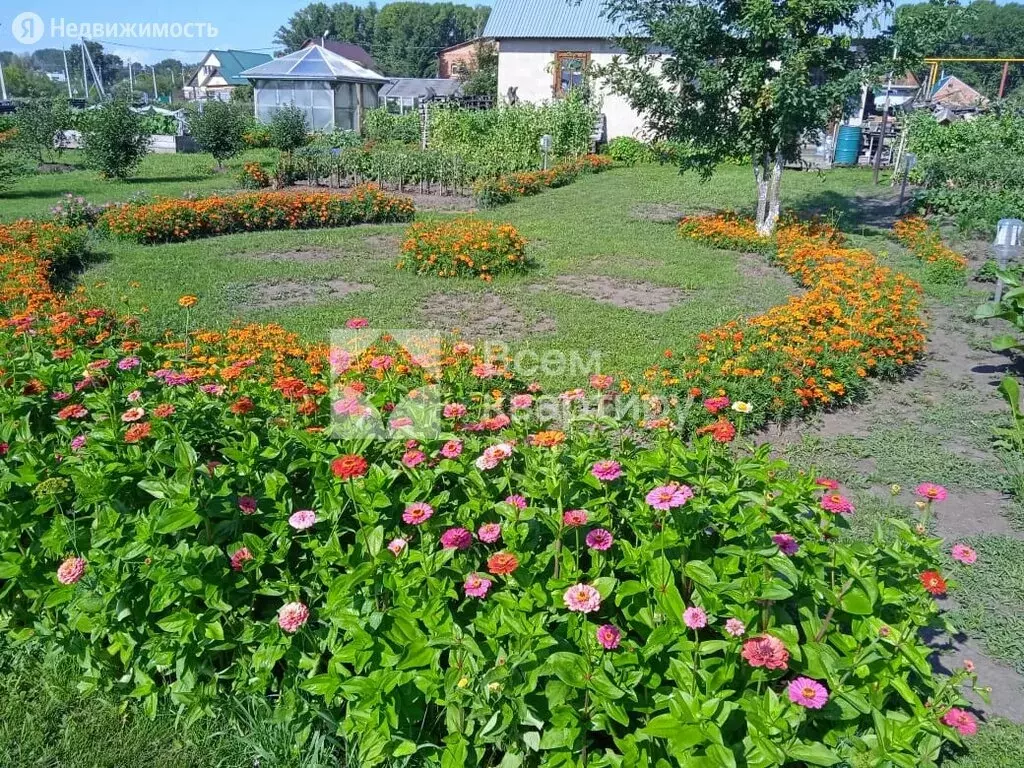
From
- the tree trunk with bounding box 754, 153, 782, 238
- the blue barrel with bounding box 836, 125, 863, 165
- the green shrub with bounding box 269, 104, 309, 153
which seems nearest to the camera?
the tree trunk with bounding box 754, 153, 782, 238

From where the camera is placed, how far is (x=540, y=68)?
23453 mm

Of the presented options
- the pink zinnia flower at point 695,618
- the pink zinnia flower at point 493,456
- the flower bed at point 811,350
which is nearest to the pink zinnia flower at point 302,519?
the pink zinnia flower at point 493,456

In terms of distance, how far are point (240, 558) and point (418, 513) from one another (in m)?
0.54

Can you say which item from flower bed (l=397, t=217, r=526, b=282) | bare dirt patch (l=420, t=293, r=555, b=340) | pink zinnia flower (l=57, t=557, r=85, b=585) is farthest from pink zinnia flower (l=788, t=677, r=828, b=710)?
flower bed (l=397, t=217, r=526, b=282)

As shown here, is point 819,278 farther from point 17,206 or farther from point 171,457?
point 17,206

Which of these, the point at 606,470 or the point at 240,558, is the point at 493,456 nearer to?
the point at 606,470

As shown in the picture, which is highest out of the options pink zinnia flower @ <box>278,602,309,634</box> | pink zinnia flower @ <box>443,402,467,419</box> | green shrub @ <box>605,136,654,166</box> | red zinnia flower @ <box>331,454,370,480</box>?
green shrub @ <box>605,136,654,166</box>

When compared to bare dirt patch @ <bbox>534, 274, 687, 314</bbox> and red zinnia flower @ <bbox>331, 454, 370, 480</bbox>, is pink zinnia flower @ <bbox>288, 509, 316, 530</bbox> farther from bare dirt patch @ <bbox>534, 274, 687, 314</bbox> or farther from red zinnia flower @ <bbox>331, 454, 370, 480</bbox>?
bare dirt patch @ <bbox>534, 274, 687, 314</bbox>

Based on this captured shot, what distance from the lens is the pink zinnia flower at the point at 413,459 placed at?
2365 millimetres

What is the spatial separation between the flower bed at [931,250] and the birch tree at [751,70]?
1.69 metres

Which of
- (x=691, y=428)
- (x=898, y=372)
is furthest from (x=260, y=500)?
(x=898, y=372)

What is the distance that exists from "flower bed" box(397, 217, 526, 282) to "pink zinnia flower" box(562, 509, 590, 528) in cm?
627

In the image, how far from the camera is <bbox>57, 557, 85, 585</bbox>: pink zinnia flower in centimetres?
216

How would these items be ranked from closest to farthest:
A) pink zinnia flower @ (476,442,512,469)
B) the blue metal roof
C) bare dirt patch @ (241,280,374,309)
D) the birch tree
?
pink zinnia flower @ (476,442,512,469)
bare dirt patch @ (241,280,374,309)
the birch tree
the blue metal roof
